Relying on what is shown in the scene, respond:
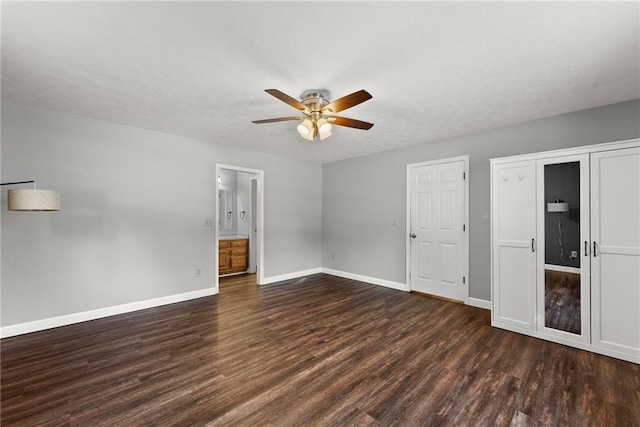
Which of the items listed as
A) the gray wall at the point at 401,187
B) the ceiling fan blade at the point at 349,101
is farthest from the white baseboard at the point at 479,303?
the ceiling fan blade at the point at 349,101

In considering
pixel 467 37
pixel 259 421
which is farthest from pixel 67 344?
pixel 467 37

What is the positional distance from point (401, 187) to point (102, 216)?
4.43 meters

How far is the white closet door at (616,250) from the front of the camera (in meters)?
2.45

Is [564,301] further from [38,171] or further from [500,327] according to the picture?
[38,171]

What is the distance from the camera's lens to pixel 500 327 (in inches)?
125

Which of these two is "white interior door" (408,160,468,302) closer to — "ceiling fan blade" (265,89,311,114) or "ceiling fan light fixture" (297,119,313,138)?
"ceiling fan light fixture" (297,119,313,138)

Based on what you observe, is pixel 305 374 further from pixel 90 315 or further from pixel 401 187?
pixel 401 187

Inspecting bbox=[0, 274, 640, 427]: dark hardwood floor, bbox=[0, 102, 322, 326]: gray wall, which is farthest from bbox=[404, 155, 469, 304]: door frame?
bbox=[0, 102, 322, 326]: gray wall

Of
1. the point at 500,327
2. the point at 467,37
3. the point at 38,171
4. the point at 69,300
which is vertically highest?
the point at 467,37

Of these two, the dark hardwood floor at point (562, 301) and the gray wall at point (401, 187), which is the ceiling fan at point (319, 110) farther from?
the dark hardwood floor at point (562, 301)

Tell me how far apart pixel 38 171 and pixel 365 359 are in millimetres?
4070

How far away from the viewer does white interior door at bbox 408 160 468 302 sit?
4.11 meters

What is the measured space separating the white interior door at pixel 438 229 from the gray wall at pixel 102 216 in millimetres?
3073

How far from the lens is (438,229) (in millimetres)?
4367
